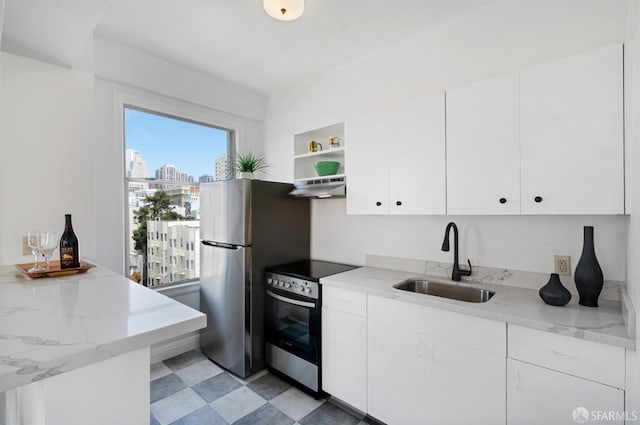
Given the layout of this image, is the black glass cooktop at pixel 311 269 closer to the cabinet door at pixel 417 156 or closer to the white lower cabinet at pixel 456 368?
the white lower cabinet at pixel 456 368

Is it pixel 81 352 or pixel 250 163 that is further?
pixel 250 163

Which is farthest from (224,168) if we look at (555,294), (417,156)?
(555,294)

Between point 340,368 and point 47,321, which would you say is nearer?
point 47,321

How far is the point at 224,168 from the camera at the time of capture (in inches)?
127

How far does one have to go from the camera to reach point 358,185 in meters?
2.31

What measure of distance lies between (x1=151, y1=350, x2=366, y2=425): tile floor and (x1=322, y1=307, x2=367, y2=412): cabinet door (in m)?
0.15

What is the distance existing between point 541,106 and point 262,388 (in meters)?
2.55

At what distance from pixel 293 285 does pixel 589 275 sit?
68.0 inches

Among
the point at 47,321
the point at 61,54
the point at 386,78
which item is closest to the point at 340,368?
the point at 47,321

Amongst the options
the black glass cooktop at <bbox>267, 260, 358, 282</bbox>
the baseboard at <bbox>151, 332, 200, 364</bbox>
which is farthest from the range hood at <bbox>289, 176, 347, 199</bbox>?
the baseboard at <bbox>151, 332, 200, 364</bbox>

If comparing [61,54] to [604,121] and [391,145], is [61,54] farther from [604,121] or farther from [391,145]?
[604,121]

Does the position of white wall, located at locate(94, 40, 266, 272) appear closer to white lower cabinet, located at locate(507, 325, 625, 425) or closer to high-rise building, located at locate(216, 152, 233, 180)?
high-rise building, located at locate(216, 152, 233, 180)

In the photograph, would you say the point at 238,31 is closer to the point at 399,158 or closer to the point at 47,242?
the point at 399,158

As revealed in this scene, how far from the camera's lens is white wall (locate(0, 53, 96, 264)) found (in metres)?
1.66
